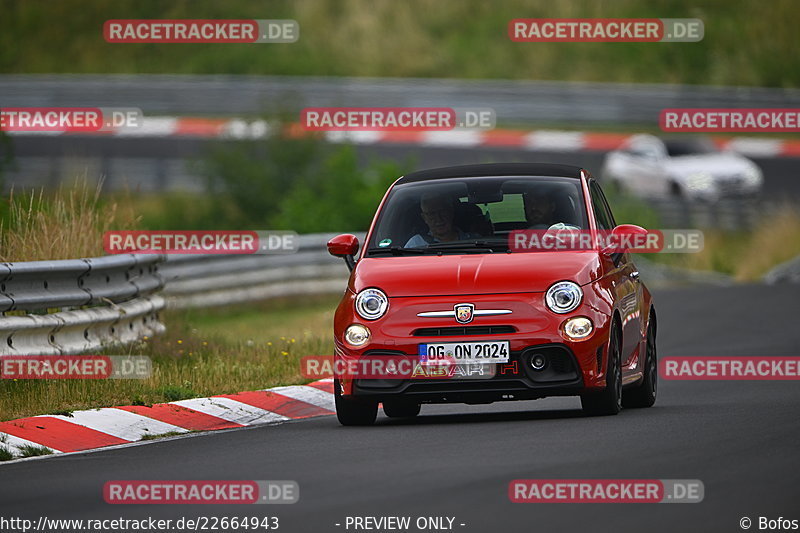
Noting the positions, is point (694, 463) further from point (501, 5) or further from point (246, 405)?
point (501, 5)

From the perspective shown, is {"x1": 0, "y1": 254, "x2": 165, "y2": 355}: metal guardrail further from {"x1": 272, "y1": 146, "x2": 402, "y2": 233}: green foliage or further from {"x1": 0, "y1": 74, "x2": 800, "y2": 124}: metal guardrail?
{"x1": 0, "y1": 74, "x2": 800, "y2": 124}: metal guardrail

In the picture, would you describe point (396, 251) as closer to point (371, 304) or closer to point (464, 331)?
point (371, 304)

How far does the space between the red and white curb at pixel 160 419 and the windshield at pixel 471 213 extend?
1.53 metres

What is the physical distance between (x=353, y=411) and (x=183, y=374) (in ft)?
7.66

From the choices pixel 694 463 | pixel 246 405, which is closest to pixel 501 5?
pixel 246 405

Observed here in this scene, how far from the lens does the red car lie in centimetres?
1159

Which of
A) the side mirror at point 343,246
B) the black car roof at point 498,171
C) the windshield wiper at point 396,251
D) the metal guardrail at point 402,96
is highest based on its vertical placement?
the metal guardrail at point 402,96

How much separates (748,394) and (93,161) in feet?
78.9

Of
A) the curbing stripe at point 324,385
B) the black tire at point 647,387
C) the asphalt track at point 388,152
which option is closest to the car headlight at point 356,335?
the black tire at point 647,387

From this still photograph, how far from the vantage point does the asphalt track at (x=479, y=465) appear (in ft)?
26.3

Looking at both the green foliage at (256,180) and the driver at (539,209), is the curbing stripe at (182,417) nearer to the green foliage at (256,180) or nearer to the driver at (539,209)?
the driver at (539,209)

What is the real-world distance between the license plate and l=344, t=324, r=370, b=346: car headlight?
39 cm

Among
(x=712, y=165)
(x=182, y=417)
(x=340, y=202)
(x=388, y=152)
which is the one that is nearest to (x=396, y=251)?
(x=182, y=417)

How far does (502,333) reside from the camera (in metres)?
11.6
